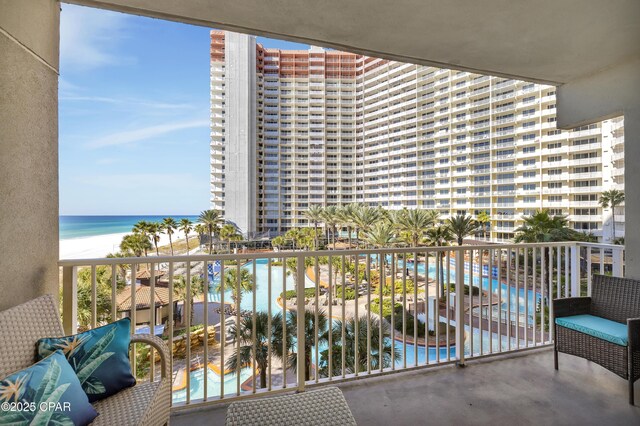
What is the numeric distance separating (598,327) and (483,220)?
34.0 metres

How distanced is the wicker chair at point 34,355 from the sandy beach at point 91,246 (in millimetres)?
26999

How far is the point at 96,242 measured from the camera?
30.2 metres

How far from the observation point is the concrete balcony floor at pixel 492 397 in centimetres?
182

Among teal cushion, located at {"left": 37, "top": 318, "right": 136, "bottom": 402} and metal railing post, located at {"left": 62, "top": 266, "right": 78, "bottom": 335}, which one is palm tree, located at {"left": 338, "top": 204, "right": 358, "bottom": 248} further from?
teal cushion, located at {"left": 37, "top": 318, "right": 136, "bottom": 402}

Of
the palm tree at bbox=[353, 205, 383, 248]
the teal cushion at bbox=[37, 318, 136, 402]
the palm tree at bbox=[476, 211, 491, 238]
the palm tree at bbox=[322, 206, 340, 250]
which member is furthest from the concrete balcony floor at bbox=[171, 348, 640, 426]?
the palm tree at bbox=[476, 211, 491, 238]

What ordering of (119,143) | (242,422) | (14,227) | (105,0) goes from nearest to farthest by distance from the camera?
(242,422) < (14,227) < (105,0) < (119,143)

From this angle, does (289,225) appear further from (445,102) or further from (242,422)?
(242,422)

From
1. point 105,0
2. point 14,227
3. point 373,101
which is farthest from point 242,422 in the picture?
point 373,101

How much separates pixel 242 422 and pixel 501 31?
8.84ft

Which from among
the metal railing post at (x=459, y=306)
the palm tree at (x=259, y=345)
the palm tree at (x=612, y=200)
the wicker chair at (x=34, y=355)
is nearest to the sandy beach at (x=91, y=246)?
the palm tree at (x=259, y=345)

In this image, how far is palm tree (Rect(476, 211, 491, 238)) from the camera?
32500 millimetres

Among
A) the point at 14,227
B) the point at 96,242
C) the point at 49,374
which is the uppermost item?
the point at 14,227

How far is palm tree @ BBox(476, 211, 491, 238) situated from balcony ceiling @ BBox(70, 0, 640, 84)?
1300 inches

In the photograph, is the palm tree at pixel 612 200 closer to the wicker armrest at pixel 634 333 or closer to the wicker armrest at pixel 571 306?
the wicker armrest at pixel 571 306
